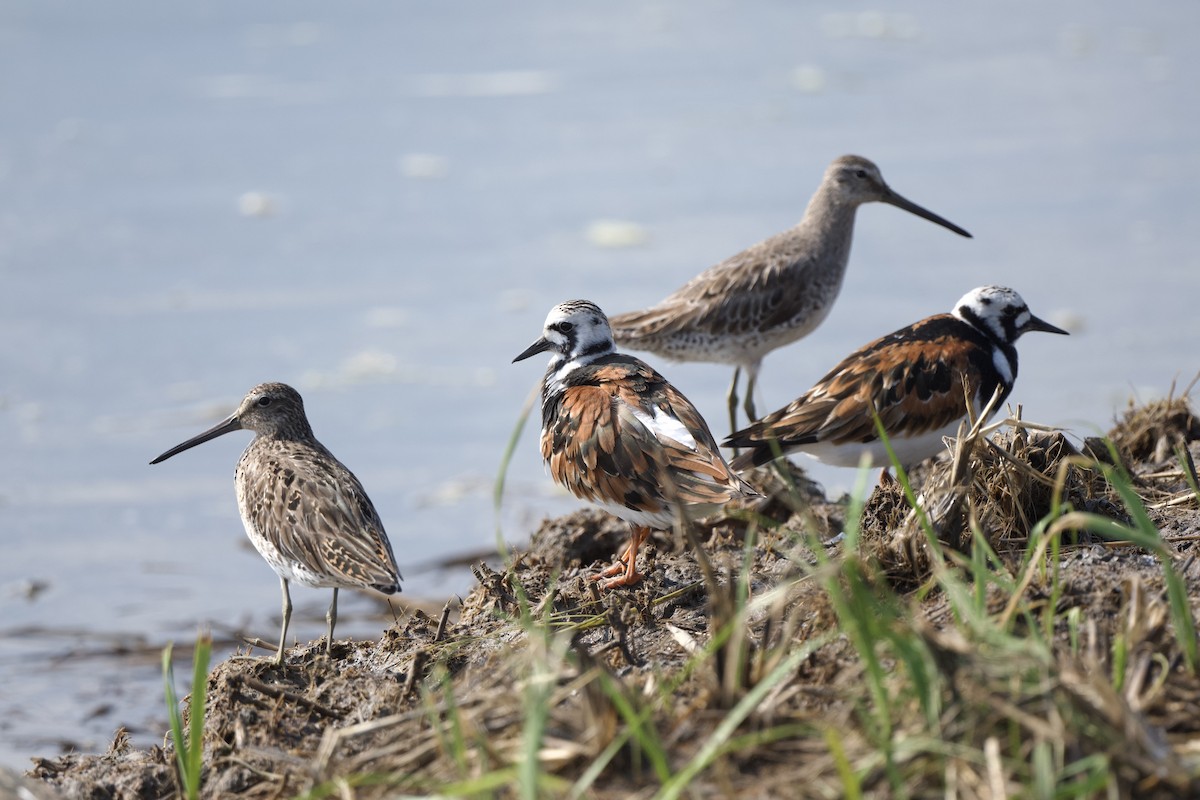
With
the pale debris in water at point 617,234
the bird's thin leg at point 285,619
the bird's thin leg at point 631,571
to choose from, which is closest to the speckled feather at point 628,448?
the bird's thin leg at point 631,571

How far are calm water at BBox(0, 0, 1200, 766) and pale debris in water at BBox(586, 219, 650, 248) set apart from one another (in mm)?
46

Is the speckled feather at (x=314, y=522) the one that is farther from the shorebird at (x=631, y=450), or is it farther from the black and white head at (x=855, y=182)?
the black and white head at (x=855, y=182)

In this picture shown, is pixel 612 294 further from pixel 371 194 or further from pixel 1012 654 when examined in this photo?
pixel 1012 654

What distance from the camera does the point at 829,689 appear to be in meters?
3.51

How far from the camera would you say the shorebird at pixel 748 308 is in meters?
9.01

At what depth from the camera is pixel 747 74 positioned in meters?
15.3

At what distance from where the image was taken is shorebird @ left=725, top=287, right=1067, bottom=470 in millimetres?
6566

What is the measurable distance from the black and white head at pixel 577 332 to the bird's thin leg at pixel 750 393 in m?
2.41

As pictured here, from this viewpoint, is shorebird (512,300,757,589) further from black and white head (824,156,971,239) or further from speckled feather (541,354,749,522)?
black and white head (824,156,971,239)

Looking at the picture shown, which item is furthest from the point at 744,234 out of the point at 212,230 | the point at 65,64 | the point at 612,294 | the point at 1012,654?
the point at 1012,654

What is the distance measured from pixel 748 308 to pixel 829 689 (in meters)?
5.64

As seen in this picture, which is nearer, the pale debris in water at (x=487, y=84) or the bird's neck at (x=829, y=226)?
the bird's neck at (x=829, y=226)

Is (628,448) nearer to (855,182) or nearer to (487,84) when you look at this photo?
(855,182)

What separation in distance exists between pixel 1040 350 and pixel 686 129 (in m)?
4.85
